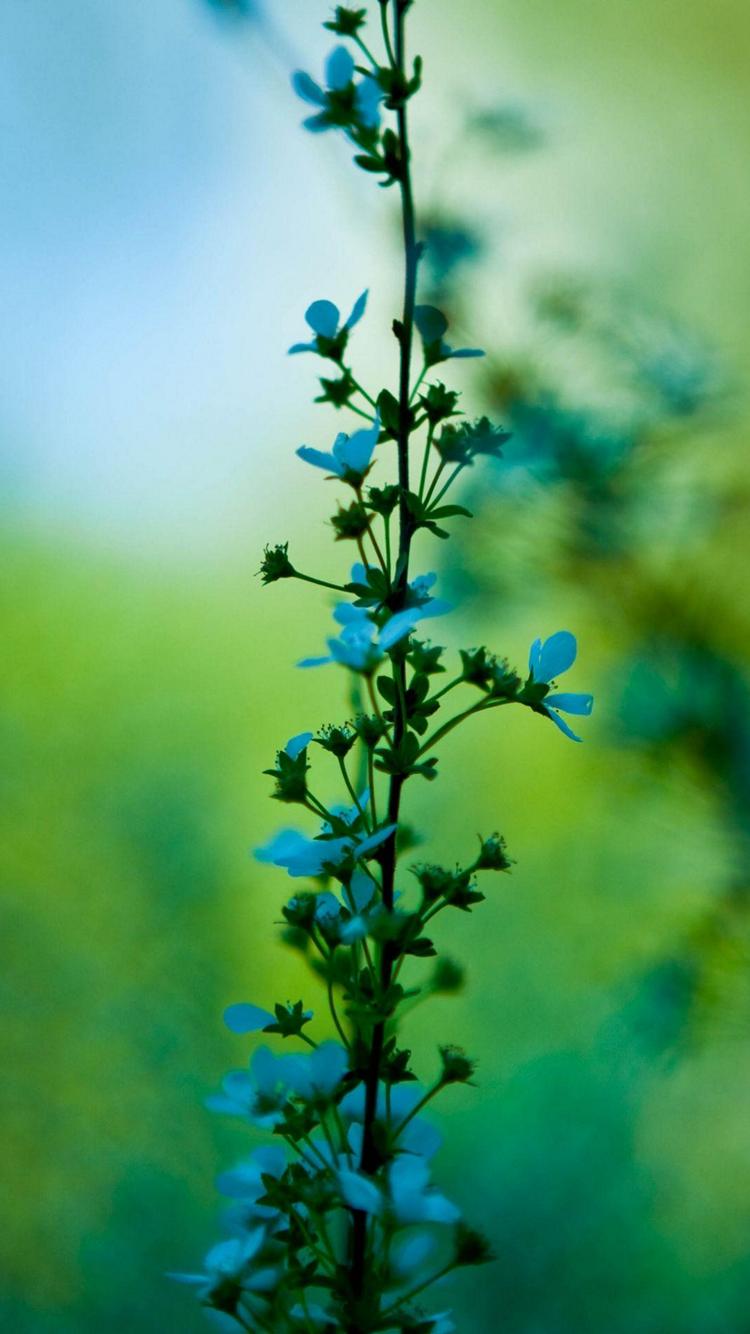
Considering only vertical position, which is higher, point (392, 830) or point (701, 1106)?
point (701, 1106)

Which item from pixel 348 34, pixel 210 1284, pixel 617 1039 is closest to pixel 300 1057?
pixel 210 1284

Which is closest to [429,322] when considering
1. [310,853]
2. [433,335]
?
[433,335]

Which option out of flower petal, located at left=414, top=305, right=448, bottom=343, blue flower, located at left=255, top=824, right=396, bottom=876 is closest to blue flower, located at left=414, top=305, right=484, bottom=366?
flower petal, located at left=414, top=305, right=448, bottom=343

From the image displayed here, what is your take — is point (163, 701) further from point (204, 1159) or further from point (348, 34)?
point (348, 34)

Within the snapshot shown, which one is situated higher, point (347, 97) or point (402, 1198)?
point (347, 97)

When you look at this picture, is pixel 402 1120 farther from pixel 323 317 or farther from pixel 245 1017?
pixel 323 317

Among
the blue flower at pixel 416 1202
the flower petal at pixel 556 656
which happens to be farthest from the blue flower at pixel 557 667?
the blue flower at pixel 416 1202

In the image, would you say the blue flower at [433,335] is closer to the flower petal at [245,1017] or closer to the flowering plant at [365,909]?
the flowering plant at [365,909]

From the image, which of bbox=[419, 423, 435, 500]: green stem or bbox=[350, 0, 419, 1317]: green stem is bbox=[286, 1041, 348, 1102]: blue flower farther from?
bbox=[419, 423, 435, 500]: green stem
